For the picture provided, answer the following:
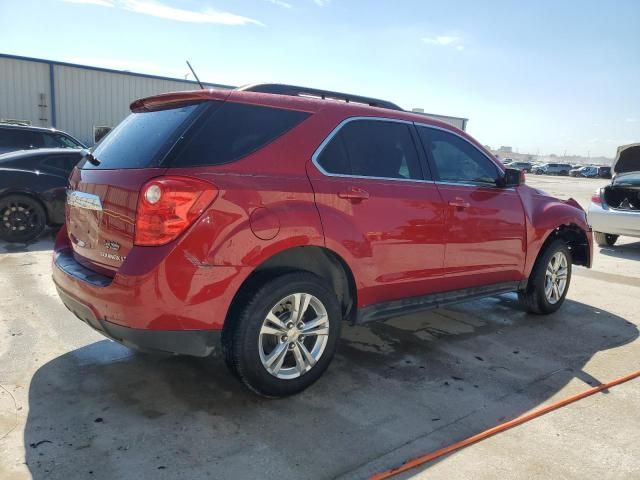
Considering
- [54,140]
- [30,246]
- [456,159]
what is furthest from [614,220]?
[54,140]

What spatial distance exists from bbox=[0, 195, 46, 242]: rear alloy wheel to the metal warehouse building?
459 inches

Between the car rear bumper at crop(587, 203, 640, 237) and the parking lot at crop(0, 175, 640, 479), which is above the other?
the car rear bumper at crop(587, 203, 640, 237)

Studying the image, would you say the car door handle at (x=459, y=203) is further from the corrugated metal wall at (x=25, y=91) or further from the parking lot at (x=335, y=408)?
the corrugated metal wall at (x=25, y=91)

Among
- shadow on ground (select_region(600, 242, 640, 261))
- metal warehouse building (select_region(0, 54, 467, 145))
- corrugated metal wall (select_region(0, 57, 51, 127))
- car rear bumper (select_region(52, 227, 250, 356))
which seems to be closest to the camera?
car rear bumper (select_region(52, 227, 250, 356))

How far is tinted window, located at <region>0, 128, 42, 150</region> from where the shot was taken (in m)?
9.91

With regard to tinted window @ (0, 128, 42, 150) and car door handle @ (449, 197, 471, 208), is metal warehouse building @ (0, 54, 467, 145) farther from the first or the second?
car door handle @ (449, 197, 471, 208)

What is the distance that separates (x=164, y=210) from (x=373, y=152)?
157 cm

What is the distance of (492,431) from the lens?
291 centimetres

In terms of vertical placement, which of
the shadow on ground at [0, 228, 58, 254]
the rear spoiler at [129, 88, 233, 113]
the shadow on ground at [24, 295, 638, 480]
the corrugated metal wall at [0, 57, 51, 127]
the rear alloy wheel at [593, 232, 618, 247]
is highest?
the corrugated metal wall at [0, 57, 51, 127]

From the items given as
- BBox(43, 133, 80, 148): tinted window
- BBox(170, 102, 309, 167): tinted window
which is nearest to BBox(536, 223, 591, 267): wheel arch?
BBox(170, 102, 309, 167): tinted window

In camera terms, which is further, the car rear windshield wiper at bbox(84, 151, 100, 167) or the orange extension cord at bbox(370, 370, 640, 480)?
the car rear windshield wiper at bbox(84, 151, 100, 167)

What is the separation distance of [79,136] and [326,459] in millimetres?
20276

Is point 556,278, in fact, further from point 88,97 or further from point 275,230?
point 88,97

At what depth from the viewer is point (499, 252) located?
4492 millimetres
